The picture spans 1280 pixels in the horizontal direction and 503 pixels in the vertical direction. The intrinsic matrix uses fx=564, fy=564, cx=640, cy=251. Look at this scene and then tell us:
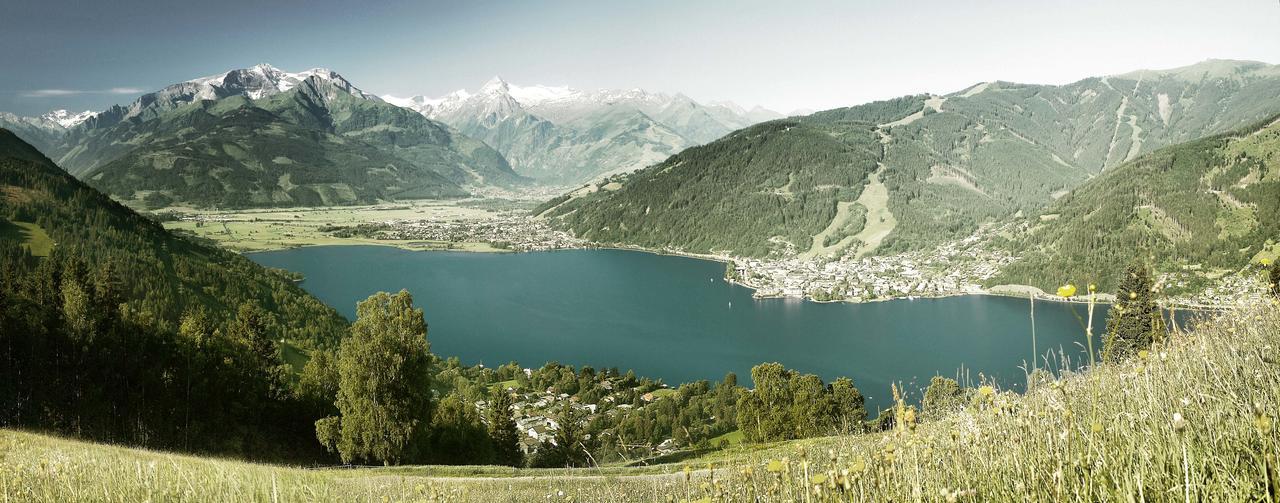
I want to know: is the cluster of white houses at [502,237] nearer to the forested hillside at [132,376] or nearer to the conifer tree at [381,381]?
the forested hillside at [132,376]

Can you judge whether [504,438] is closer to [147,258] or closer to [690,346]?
[690,346]

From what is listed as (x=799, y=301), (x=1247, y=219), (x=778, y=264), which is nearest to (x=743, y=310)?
(x=799, y=301)

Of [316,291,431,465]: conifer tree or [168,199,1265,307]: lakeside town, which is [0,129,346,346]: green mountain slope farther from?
[168,199,1265,307]: lakeside town

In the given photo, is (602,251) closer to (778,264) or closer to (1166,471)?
(778,264)

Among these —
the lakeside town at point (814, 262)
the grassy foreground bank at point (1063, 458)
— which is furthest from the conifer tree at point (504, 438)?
the lakeside town at point (814, 262)

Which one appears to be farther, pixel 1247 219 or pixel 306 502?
pixel 1247 219

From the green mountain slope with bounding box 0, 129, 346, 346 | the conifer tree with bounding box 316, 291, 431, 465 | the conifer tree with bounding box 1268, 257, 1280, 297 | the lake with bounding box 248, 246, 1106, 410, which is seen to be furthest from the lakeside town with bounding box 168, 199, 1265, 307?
the green mountain slope with bounding box 0, 129, 346, 346

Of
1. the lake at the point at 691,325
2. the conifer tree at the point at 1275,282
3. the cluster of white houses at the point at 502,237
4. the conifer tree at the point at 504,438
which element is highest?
the conifer tree at the point at 1275,282
